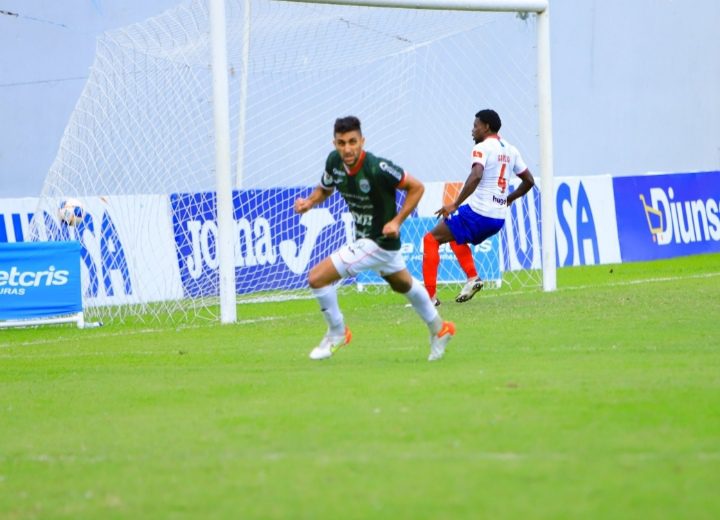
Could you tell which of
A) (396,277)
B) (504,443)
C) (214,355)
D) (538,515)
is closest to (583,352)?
(396,277)

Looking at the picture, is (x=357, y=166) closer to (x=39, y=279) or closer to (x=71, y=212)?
(x=39, y=279)

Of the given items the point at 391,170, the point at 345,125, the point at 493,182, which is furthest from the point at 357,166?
Answer: the point at 493,182

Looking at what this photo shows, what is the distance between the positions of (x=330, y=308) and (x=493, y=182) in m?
5.47

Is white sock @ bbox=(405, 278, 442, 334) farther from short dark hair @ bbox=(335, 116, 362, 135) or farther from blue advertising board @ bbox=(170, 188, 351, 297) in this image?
blue advertising board @ bbox=(170, 188, 351, 297)

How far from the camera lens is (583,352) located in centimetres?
1092

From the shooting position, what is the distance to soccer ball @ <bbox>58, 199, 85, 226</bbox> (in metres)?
17.1

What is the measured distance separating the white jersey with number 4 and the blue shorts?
6 centimetres

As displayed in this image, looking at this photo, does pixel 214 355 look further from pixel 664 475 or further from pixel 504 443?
pixel 664 475

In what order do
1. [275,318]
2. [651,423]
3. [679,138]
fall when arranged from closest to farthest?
[651,423]
[275,318]
[679,138]

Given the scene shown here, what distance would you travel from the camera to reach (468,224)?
51.9 ft

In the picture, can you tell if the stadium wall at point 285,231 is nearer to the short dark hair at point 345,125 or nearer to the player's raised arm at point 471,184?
the player's raised arm at point 471,184

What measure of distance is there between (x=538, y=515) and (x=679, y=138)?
26814mm

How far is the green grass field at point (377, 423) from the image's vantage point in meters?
5.95

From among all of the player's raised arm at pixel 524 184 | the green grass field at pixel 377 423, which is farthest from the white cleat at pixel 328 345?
the player's raised arm at pixel 524 184
